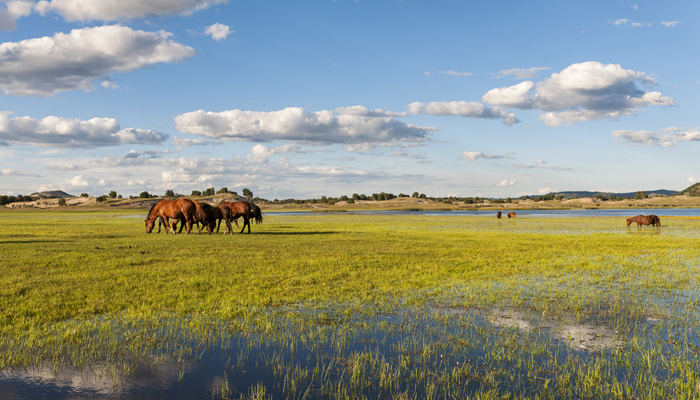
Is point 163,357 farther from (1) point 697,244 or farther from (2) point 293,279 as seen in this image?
(1) point 697,244

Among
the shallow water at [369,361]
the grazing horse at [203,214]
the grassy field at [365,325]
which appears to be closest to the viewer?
the shallow water at [369,361]

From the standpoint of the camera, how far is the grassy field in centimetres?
700

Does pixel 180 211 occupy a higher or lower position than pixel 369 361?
higher

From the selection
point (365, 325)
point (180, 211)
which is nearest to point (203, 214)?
point (180, 211)

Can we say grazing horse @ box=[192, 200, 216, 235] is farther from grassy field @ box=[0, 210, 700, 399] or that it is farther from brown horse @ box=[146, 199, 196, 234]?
grassy field @ box=[0, 210, 700, 399]

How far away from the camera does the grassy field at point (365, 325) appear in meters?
7.00

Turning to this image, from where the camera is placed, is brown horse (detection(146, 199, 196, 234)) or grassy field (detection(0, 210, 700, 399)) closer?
grassy field (detection(0, 210, 700, 399))

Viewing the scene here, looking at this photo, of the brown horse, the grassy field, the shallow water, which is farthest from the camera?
the brown horse

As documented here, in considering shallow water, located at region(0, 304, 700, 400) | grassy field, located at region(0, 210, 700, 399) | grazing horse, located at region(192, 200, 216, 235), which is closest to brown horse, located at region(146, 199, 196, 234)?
grazing horse, located at region(192, 200, 216, 235)

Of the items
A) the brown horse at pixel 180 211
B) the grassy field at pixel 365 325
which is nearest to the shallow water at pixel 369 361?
the grassy field at pixel 365 325

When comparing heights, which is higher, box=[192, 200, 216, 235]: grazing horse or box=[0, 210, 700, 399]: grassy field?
box=[192, 200, 216, 235]: grazing horse

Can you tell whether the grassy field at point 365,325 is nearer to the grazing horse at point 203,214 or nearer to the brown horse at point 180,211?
the grazing horse at point 203,214

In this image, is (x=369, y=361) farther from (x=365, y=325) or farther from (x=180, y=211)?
(x=180, y=211)

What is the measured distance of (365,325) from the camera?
9.96 meters
